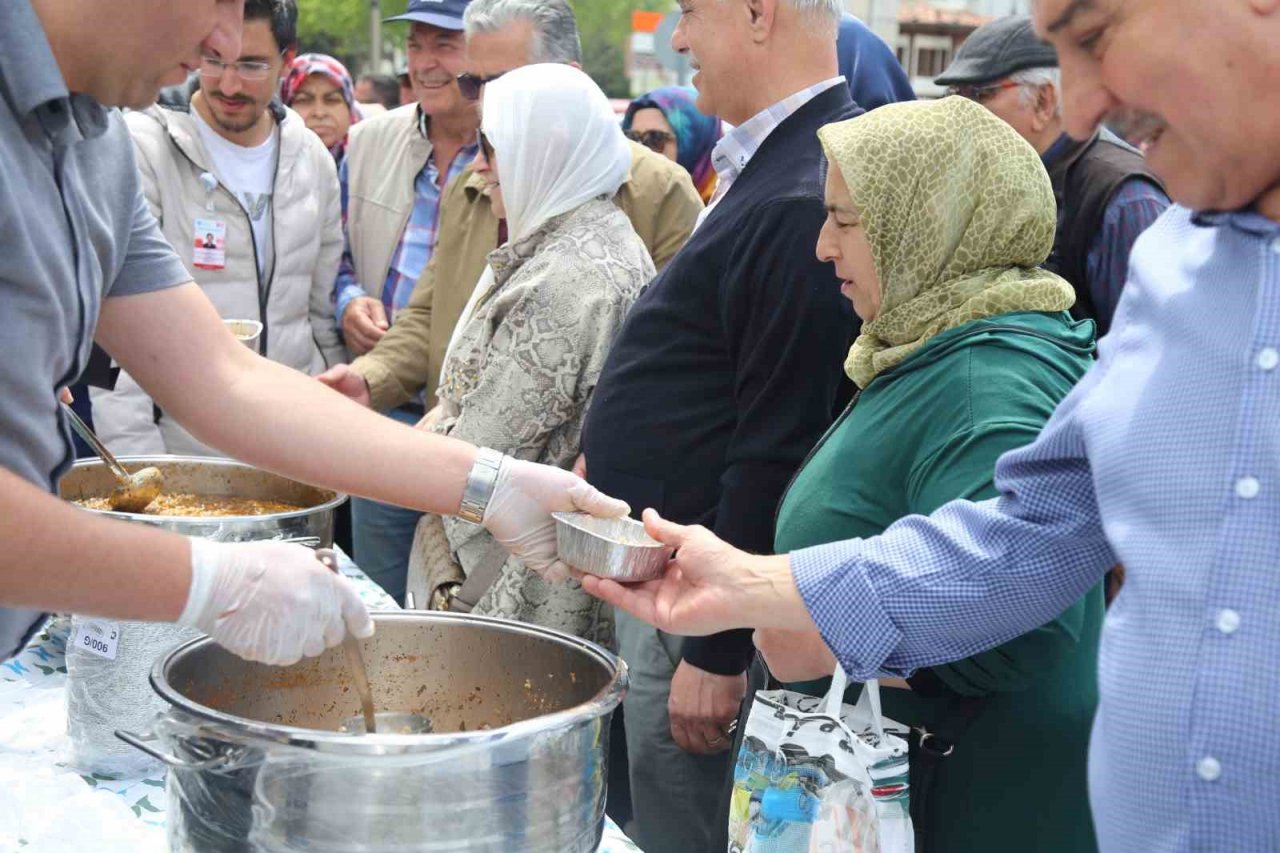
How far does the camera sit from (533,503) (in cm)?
179

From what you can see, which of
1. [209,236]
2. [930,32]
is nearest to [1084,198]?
[209,236]

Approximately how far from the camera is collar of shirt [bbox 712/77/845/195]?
2436mm

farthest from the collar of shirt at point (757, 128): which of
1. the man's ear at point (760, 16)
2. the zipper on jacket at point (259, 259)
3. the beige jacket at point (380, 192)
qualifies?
the beige jacket at point (380, 192)

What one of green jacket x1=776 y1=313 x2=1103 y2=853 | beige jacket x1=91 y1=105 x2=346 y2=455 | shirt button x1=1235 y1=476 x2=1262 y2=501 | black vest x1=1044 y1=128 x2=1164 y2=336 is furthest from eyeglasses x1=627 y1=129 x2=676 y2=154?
shirt button x1=1235 y1=476 x2=1262 y2=501

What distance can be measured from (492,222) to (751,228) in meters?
A: 1.34

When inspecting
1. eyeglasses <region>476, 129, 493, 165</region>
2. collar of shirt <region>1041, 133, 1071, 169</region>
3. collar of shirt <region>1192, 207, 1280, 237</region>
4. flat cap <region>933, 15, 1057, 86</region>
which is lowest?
collar of shirt <region>1041, 133, 1071, 169</region>

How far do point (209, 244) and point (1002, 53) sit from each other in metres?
2.22

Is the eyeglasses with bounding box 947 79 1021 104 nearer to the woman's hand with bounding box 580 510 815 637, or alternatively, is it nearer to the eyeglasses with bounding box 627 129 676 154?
the eyeglasses with bounding box 627 129 676 154

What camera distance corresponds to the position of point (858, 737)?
5.22 feet

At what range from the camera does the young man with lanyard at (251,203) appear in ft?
11.6

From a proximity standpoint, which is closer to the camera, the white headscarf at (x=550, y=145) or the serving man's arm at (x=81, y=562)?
the serving man's arm at (x=81, y=562)

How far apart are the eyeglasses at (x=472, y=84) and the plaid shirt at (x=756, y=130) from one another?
1297mm

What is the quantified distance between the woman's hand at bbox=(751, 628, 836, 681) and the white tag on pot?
87 centimetres

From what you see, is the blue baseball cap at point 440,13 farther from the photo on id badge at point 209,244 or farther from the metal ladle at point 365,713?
the metal ladle at point 365,713
